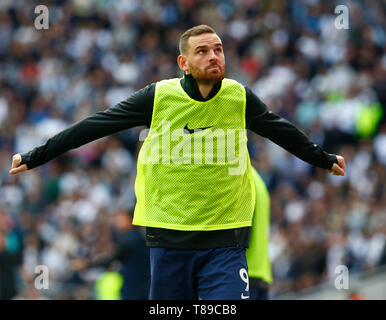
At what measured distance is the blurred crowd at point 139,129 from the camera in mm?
11188

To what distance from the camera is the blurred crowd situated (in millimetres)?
11188

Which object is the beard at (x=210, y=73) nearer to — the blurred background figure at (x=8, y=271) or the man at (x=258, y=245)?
the man at (x=258, y=245)

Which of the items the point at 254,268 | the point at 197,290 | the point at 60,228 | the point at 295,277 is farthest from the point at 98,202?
the point at 197,290

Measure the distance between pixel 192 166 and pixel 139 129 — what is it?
848 cm

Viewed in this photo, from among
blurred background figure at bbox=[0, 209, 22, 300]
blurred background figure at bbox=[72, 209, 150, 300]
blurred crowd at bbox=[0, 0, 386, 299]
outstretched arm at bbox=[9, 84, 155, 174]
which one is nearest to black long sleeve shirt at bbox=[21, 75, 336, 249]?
outstretched arm at bbox=[9, 84, 155, 174]

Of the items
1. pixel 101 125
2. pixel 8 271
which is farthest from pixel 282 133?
pixel 8 271

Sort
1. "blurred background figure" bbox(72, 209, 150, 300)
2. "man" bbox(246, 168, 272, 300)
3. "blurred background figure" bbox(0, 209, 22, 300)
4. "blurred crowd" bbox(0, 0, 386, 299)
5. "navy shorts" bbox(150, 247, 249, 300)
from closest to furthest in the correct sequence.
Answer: "navy shorts" bbox(150, 247, 249, 300)
"man" bbox(246, 168, 272, 300)
"blurred background figure" bbox(72, 209, 150, 300)
"blurred background figure" bbox(0, 209, 22, 300)
"blurred crowd" bbox(0, 0, 386, 299)

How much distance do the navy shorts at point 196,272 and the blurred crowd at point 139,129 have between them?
152 inches

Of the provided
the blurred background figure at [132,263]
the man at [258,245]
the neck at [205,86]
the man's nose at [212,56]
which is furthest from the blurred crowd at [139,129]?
the man's nose at [212,56]

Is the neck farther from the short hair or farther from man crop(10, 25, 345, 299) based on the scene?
the short hair

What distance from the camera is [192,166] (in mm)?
5090

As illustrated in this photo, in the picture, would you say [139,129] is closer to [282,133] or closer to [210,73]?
[282,133]

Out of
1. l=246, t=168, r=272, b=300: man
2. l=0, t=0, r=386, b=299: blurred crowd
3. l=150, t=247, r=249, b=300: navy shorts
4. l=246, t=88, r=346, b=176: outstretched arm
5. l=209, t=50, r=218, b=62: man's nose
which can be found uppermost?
l=0, t=0, r=386, b=299: blurred crowd

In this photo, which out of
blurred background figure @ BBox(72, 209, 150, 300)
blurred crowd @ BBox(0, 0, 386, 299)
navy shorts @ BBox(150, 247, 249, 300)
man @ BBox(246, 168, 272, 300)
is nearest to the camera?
navy shorts @ BBox(150, 247, 249, 300)
